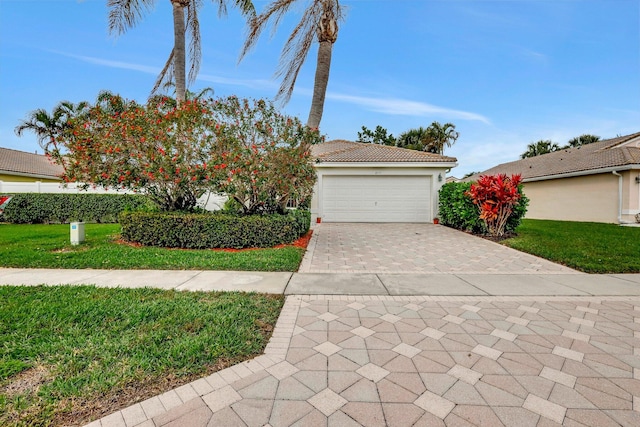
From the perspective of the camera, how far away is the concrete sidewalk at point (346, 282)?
4.31m

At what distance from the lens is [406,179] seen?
13891 mm

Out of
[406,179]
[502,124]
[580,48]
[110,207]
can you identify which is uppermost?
[580,48]

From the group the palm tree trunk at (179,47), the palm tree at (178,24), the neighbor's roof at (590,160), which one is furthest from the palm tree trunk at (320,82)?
the neighbor's roof at (590,160)

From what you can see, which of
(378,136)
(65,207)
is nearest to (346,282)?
(65,207)

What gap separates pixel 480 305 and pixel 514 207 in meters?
7.04

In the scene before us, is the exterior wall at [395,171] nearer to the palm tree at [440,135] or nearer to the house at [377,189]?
the house at [377,189]

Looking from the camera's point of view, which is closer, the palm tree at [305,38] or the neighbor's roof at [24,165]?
the palm tree at [305,38]

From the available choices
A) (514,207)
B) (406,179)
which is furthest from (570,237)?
(406,179)

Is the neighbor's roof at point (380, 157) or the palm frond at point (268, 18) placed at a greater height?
the palm frond at point (268, 18)

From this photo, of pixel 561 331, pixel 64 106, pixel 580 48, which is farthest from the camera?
pixel 64 106

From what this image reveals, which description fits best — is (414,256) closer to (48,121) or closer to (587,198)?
(587,198)

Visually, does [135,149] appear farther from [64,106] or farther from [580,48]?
[64,106]

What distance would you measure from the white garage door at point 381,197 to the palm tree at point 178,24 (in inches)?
282

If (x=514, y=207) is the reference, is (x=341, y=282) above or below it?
below
